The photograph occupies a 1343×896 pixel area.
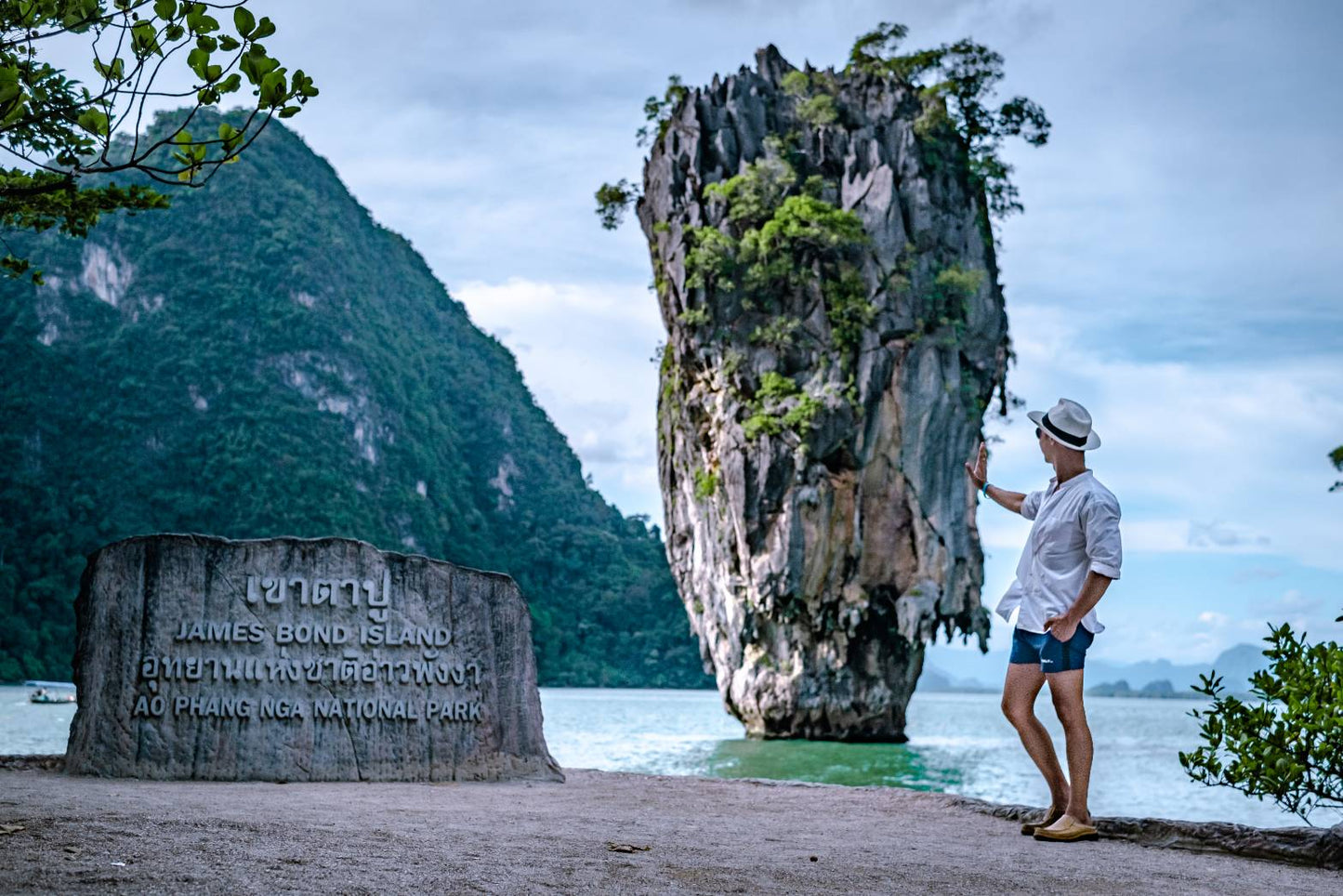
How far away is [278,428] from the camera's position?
72.0 meters

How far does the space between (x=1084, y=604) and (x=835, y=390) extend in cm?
2280

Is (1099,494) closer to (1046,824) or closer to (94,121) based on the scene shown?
(1046,824)

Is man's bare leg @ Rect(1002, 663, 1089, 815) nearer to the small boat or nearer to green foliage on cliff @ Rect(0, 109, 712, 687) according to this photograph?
the small boat

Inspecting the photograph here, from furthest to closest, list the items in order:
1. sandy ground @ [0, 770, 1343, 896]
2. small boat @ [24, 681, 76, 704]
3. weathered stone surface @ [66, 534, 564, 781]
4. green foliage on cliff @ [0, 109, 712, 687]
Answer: green foliage on cliff @ [0, 109, 712, 687]
small boat @ [24, 681, 76, 704]
weathered stone surface @ [66, 534, 564, 781]
sandy ground @ [0, 770, 1343, 896]

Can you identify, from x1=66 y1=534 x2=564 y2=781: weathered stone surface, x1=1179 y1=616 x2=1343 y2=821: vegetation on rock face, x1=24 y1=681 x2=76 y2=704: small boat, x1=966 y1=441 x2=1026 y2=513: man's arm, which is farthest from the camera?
x1=24 y1=681 x2=76 y2=704: small boat

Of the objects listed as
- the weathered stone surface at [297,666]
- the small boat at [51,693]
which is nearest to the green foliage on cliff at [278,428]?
the small boat at [51,693]

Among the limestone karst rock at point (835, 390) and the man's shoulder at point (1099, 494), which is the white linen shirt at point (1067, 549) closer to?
the man's shoulder at point (1099, 494)

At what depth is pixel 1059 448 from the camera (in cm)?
528

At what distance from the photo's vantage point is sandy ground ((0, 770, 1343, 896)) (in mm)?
3631

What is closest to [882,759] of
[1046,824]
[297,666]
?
[297,666]

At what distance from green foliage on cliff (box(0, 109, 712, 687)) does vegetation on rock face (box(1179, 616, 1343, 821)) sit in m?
52.8

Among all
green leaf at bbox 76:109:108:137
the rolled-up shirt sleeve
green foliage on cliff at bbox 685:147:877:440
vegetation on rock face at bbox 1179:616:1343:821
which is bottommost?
vegetation on rock face at bbox 1179:616:1343:821

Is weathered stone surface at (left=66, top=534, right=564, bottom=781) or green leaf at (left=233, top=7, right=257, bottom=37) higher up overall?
green leaf at (left=233, top=7, right=257, bottom=37)

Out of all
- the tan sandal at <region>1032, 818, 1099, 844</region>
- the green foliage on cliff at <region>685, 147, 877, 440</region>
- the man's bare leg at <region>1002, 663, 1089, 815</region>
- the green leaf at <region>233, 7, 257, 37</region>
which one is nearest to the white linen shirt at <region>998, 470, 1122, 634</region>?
the man's bare leg at <region>1002, 663, 1089, 815</region>
